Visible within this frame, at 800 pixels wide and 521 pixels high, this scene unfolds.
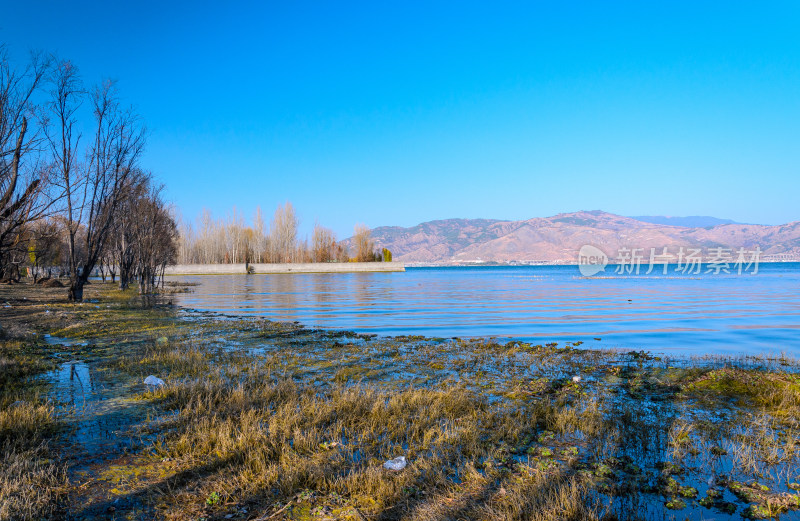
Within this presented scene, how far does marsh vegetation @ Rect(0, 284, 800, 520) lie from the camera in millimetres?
3164

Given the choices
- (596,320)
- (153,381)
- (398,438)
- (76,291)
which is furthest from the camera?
(76,291)

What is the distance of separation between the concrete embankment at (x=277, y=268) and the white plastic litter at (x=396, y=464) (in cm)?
6958

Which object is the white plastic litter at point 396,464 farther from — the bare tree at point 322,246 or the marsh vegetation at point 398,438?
the bare tree at point 322,246

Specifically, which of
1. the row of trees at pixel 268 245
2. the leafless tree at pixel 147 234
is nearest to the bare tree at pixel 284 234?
the row of trees at pixel 268 245

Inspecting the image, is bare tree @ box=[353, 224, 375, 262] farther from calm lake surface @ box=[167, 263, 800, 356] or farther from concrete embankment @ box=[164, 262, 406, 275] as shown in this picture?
calm lake surface @ box=[167, 263, 800, 356]

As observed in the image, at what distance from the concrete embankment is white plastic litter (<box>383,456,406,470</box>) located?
6958cm

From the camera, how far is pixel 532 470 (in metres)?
3.68

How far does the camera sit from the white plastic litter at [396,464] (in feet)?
12.0

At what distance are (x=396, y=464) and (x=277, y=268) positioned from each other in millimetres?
72820

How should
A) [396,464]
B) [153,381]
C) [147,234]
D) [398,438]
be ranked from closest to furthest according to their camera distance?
1. [396,464]
2. [398,438]
3. [153,381]
4. [147,234]

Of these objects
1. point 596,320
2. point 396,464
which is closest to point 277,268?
point 596,320

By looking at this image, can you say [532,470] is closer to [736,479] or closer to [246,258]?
[736,479]

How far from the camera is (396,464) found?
3.69 m

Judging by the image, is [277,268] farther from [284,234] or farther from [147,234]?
[147,234]
